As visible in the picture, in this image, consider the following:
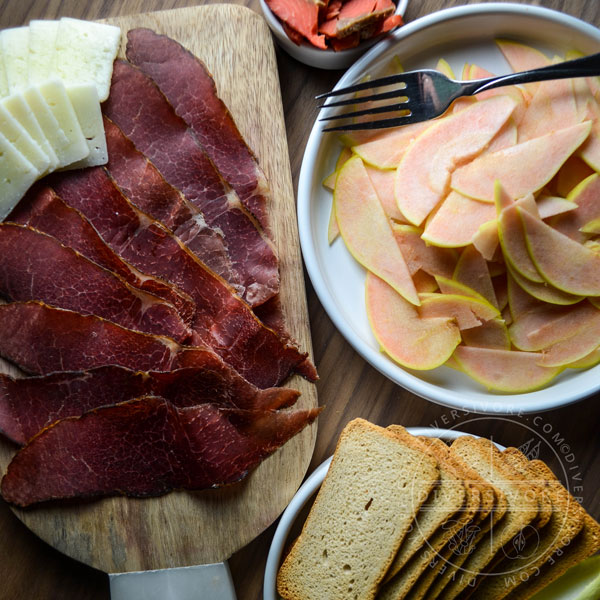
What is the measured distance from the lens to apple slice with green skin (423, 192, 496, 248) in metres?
1.81

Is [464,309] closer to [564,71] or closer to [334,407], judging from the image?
[334,407]

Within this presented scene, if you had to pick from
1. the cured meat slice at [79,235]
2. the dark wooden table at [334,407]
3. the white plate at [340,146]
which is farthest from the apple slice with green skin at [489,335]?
the cured meat slice at [79,235]

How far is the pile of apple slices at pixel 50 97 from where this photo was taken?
172 centimetres

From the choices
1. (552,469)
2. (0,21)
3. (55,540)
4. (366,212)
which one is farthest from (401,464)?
(0,21)

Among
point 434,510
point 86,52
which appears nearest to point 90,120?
point 86,52

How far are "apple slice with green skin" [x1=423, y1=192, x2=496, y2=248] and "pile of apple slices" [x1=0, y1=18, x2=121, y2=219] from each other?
1.01 meters

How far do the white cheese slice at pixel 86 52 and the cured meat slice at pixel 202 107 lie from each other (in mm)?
71

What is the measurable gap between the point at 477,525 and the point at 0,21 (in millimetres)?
2130

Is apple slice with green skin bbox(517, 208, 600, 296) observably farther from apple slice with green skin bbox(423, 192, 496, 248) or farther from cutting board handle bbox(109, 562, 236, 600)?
cutting board handle bbox(109, 562, 236, 600)

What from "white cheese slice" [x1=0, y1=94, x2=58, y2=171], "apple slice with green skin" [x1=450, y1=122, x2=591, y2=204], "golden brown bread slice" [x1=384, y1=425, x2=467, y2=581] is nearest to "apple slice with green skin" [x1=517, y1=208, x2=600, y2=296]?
"apple slice with green skin" [x1=450, y1=122, x2=591, y2=204]

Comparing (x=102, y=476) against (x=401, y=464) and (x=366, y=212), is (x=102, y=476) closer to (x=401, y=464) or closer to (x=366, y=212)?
(x=401, y=464)

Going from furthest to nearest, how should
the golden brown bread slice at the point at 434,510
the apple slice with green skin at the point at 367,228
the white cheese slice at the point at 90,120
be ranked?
the apple slice with green skin at the point at 367,228, the white cheese slice at the point at 90,120, the golden brown bread slice at the point at 434,510

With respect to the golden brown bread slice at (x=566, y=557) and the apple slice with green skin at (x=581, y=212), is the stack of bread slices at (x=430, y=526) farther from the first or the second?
the apple slice with green skin at (x=581, y=212)

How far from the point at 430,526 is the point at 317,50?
142 centimetres
